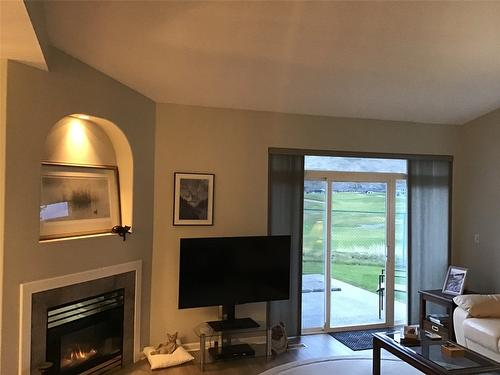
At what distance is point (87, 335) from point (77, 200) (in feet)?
3.79

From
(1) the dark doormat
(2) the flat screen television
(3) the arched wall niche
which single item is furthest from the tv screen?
(1) the dark doormat

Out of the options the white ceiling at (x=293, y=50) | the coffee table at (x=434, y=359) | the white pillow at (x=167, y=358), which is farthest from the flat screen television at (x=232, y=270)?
the white ceiling at (x=293, y=50)

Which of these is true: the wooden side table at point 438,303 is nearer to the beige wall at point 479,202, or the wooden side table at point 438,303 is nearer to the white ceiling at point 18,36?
the beige wall at point 479,202

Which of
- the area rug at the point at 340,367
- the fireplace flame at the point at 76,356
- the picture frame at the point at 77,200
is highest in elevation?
the picture frame at the point at 77,200

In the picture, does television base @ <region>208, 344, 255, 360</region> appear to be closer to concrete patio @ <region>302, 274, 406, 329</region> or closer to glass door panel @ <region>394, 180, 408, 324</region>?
concrete patio @ <region>302, 274, 406, 329</region>

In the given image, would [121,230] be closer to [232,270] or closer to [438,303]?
[232,270]

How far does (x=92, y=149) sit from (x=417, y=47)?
2.91 meters

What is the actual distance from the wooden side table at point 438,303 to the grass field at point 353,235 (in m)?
0.50

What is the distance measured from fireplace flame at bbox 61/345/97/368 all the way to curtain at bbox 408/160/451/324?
3761 mm

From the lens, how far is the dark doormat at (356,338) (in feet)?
15.6

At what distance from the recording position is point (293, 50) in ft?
11.5

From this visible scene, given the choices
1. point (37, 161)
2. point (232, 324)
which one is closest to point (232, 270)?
point (232, 324)

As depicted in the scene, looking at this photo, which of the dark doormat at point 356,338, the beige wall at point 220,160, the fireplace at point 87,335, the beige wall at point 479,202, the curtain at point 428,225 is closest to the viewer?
the fireplace at point 87,335

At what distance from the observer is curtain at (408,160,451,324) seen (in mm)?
5414
